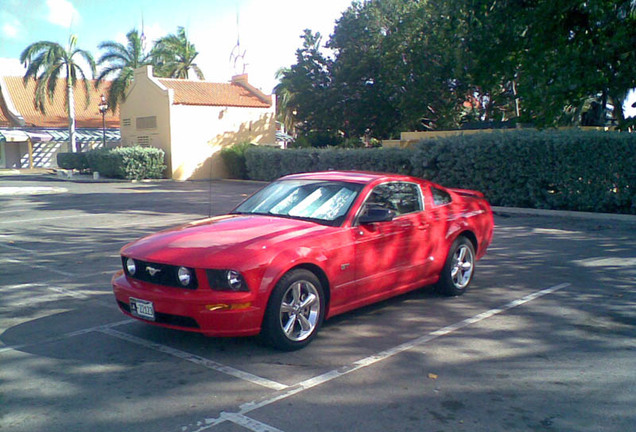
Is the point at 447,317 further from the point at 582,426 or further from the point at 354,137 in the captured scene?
the point at 354,137

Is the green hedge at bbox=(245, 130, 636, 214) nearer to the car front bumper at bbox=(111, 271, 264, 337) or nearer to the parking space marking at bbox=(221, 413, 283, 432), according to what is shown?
the car front bumper at bbox=(111, 271, 264, 337)

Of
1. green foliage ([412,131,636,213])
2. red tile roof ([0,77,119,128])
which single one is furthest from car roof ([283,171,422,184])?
red tile roof ([0,77,119,128])

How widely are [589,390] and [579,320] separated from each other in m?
2.03

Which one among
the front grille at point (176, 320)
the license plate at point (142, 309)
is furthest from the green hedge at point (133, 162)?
the front grille at point (176, 320)

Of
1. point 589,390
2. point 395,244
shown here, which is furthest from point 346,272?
point 589,390

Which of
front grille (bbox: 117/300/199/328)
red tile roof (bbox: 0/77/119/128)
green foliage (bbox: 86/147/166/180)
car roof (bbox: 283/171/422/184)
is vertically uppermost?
red tile roof (bbox: 0/77/119/128)

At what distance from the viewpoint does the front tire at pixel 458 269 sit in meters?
7.46

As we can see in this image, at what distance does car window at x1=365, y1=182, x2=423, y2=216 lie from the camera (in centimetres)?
676

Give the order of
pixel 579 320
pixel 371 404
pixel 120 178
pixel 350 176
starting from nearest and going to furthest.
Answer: pixel 371 404
pixel 579 320
pixel 350 176
pixel 120 178

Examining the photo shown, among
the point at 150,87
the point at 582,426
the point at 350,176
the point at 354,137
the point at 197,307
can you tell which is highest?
the point at 150,87

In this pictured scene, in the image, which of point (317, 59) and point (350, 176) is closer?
point (350, 176)

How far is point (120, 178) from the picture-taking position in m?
37.2

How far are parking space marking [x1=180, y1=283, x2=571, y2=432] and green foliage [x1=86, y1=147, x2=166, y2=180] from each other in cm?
3114

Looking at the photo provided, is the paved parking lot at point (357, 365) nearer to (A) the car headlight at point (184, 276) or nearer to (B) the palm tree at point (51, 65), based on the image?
(A) the car headlight at point (184, 276)
